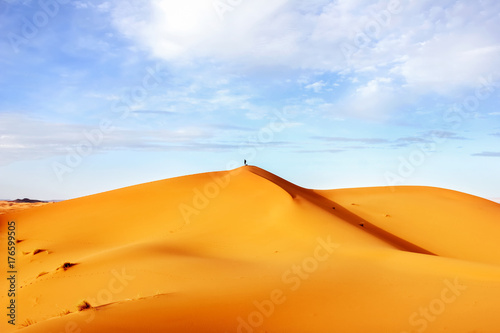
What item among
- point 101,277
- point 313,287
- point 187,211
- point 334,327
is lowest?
point 334,327

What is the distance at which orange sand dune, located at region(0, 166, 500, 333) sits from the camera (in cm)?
585

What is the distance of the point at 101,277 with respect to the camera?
360 inches

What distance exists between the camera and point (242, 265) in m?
9.58

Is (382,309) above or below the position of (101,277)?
below

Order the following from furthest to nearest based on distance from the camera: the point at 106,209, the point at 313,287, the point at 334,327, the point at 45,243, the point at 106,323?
1. the point at 106,209
2. the point at 45,243
3. the point at 313,287
4. the point at 334,327
5. the point at 106,323

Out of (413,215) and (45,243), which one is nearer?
(45,243)

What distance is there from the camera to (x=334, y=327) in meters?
5.78

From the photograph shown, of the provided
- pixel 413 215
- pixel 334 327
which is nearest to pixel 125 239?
pixel 334 327

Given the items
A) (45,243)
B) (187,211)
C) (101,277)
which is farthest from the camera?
(187,211)

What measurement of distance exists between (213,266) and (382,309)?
448 centimetres

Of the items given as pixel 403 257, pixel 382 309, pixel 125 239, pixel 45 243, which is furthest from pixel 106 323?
pixel 45 243

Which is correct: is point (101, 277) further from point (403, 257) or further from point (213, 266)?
point (403, 257)

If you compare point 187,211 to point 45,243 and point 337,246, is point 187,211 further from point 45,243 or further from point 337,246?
point 337,246

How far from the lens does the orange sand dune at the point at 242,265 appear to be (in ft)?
19.2
